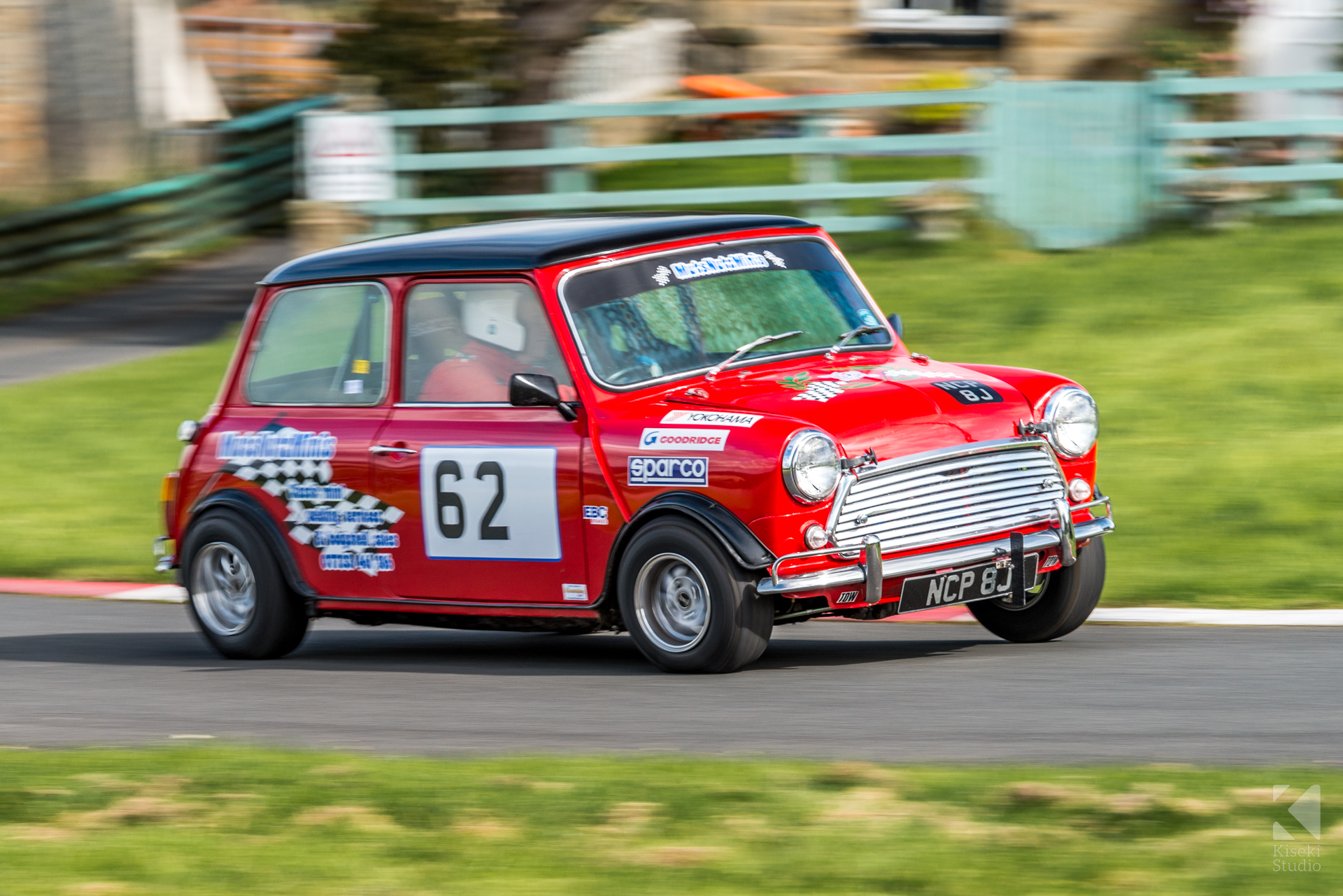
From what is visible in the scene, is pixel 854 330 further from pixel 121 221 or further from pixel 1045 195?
pixel 121 221

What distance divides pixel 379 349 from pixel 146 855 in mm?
3726

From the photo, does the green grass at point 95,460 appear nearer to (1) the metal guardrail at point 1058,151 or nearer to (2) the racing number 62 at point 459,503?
(2) the racing number 62 at point 459,503

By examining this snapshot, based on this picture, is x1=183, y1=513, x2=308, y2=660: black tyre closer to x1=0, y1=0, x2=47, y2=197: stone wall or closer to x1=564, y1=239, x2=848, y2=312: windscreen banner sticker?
x1=564, y1=239, x2=848, y2=312: windscreen banner sticker

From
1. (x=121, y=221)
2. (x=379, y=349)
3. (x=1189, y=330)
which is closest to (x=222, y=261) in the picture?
(x=121, y=221)

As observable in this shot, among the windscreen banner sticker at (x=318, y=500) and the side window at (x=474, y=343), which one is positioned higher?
the side window at (x=474, y=343)

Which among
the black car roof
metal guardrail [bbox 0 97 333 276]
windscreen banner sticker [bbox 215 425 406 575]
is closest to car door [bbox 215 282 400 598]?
windscreen banner sticker [bbox 215 425 406 575]

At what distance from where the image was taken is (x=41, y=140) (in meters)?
27.3

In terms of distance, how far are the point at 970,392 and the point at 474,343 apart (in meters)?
1.99

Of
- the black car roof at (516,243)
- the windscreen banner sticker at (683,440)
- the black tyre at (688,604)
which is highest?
the black car roof at (516,243)

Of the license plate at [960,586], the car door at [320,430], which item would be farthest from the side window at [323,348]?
the license plate at [960,586]

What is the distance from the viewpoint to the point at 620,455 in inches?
292

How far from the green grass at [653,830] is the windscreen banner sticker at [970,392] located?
7.27 feet

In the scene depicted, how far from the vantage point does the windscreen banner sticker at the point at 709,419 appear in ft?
23.3

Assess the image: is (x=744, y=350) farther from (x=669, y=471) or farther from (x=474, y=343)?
(x=474, y=343)
